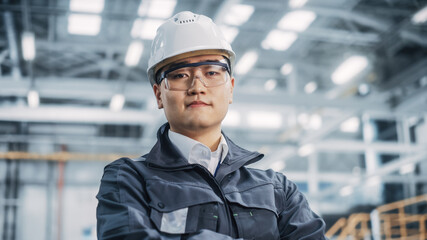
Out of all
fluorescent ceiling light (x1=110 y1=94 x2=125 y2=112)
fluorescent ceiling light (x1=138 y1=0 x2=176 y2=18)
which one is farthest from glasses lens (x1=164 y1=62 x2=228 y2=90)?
fluorescent ceiling light (x1=110 y1=94 x2=125 y2=112)

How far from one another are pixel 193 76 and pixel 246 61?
10.0m

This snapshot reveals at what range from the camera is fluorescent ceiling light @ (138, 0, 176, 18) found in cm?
982

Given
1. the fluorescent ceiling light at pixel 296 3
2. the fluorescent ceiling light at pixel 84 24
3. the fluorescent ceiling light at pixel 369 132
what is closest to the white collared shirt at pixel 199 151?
the fluorescent ceiling light at pixel 296 3

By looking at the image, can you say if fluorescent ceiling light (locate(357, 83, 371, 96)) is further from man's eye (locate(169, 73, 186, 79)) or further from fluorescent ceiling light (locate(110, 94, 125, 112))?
man's eye (locate(169, 73, 186, 79))

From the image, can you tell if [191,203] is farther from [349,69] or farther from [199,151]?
[349,69]

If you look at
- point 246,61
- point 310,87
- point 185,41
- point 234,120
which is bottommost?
point 185,41

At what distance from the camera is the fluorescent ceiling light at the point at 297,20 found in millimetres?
10875

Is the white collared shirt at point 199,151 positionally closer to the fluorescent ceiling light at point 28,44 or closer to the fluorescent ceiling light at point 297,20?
the fluorescent ceiling light at point 297,20

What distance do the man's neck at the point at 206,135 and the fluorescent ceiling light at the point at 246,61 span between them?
32.1 feet

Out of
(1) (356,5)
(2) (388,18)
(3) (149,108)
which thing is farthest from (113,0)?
(2) (388,18)

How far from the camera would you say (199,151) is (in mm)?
2023

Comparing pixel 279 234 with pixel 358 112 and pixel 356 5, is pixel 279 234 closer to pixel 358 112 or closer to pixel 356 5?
pixel 356 5

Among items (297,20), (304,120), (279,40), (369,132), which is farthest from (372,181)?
(297,20)

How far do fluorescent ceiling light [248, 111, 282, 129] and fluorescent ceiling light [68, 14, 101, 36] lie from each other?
8.35 meters
